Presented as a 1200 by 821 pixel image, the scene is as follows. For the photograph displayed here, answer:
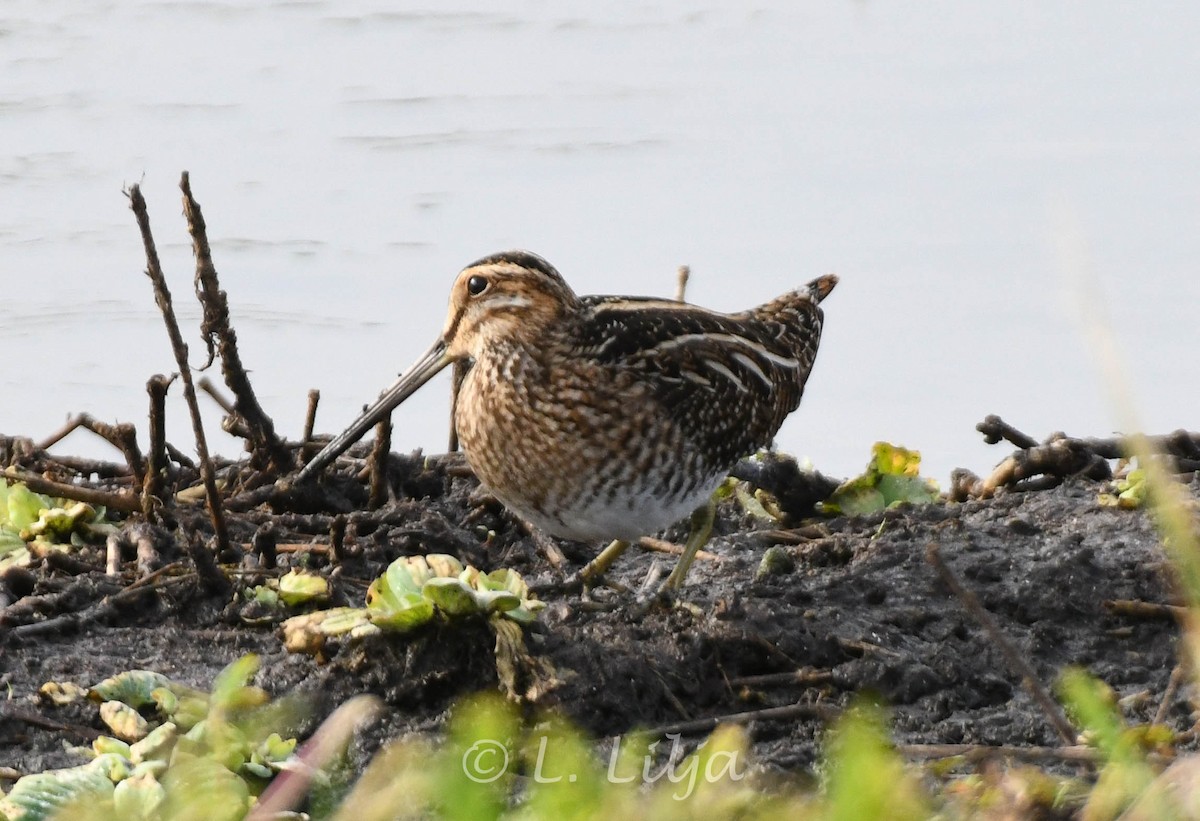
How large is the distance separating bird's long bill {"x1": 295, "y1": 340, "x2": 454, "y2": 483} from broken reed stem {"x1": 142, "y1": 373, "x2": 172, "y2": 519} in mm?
518

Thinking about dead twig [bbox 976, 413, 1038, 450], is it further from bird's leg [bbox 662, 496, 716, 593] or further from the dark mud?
bird's leg [bbox 662, 496, 716, 593]

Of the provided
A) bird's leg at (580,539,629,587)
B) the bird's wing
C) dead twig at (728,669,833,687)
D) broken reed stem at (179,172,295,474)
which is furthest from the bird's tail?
dead twig at (728,669,833,687)

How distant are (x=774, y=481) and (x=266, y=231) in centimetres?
365

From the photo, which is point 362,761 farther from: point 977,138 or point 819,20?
point 819,20

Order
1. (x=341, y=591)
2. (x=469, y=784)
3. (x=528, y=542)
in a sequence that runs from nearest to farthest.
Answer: (x=469, y=784) < (x=341, y=591) < (x=528, y=542)

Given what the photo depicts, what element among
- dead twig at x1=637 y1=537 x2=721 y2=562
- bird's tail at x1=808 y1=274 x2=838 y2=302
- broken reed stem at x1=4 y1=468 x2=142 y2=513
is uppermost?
bird's tail at x1=808 y1=274 x2=838 y2=302

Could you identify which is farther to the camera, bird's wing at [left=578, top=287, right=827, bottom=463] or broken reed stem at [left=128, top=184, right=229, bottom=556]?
bird's wing at [left=578, top=287, right=827, bottom=463]

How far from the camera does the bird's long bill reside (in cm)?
552

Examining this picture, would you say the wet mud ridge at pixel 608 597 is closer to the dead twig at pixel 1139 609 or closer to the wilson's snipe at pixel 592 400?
the dead twig at pixel 1139 609

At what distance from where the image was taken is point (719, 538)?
5.72 meters

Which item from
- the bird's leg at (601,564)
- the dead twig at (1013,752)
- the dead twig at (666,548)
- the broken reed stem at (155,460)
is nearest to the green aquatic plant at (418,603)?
the bird's leg at (601,564)

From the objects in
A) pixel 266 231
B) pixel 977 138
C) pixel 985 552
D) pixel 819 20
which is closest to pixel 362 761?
pixel 985 552

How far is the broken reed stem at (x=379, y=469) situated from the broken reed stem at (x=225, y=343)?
1.03 feet

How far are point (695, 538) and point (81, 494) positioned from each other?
5.64 feet
